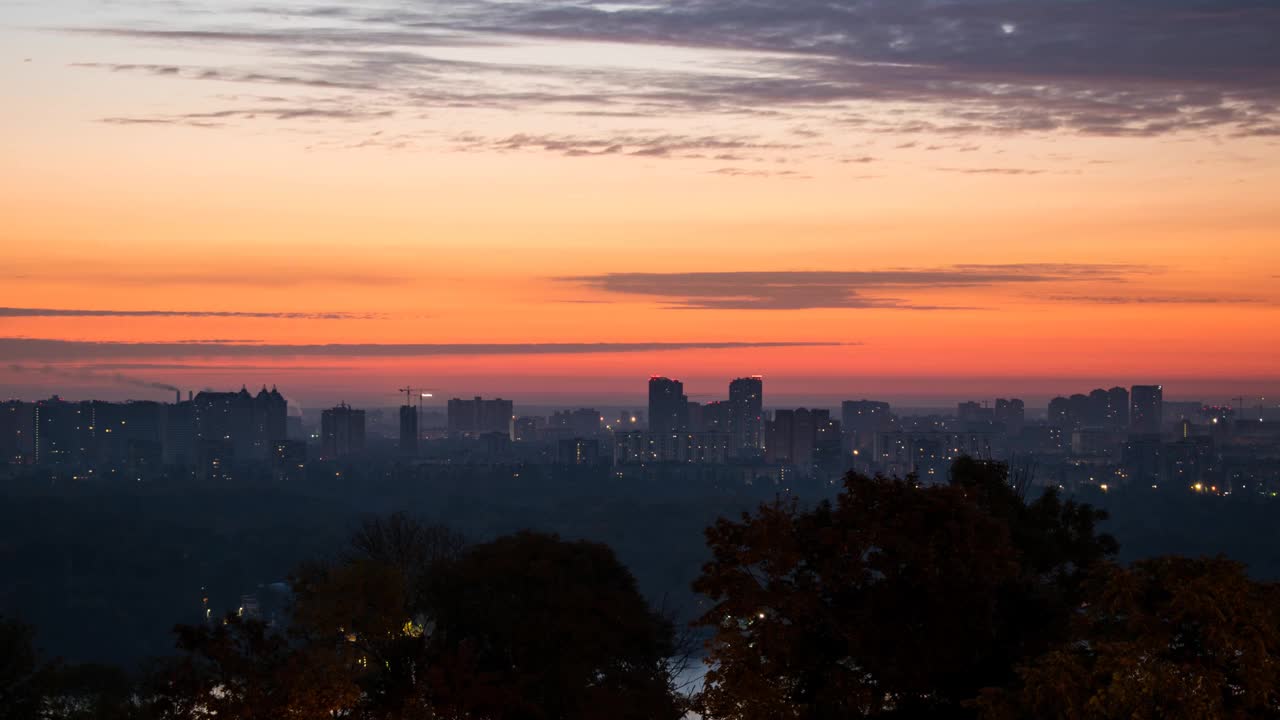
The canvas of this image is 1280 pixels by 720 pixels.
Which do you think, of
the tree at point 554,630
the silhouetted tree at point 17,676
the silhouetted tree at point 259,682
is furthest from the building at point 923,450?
the silhouetted tree at point 259,682

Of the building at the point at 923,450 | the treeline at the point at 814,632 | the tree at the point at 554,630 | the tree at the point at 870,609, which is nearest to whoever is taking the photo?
the treeline at the point at 814,632

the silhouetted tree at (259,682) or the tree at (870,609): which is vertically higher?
the tree at (870,609)

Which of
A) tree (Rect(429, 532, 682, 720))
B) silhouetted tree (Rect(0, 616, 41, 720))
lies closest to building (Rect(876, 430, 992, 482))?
tree (Rect(429, 532, 682, 720))

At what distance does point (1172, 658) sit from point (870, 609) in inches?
135

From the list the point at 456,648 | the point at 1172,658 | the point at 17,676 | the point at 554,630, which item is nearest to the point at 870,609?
the point at 1172,658

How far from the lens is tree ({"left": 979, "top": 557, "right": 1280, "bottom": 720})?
11523 mm

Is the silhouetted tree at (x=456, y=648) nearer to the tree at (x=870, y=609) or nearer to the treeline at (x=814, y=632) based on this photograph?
the treeline at (x=814, y=632)

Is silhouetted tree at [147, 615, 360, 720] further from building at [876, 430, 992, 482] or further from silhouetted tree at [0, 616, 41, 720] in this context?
building at [876, 430, 992, 482]

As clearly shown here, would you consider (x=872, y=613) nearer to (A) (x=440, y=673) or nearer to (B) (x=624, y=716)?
(A) (x=440, y=673)

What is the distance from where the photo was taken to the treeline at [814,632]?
1201 cm

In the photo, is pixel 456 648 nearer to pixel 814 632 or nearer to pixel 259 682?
pixel 259 682

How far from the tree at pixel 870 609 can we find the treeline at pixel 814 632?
0.07 ft

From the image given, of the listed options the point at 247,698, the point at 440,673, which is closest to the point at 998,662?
the point at 440,673

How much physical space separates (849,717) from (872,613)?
1.09 metres
